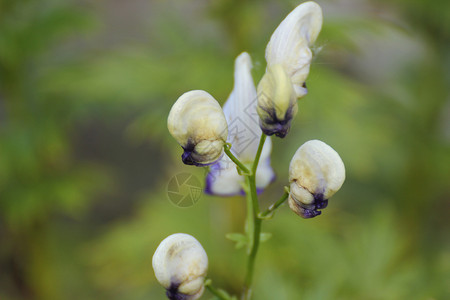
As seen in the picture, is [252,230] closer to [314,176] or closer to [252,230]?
[252,230]

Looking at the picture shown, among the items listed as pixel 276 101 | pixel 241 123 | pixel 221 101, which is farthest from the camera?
pixel 221 101

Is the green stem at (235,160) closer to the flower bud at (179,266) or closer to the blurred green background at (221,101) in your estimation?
the flower bud at (179,266)

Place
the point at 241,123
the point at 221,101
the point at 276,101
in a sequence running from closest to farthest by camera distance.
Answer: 1. the point at 276,101
2. the point at 241,123
3. the point at 221,101

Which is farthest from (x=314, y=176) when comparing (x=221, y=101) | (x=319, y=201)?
(x=221, y=101)

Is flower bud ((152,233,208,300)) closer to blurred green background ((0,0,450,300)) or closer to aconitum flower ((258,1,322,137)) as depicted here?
aconitum flower ((258,1,322,137))

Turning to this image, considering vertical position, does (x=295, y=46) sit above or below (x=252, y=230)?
above

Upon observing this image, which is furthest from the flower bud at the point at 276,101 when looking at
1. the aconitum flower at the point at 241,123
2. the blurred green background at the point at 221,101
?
the blurred green background at the point at 221,101
